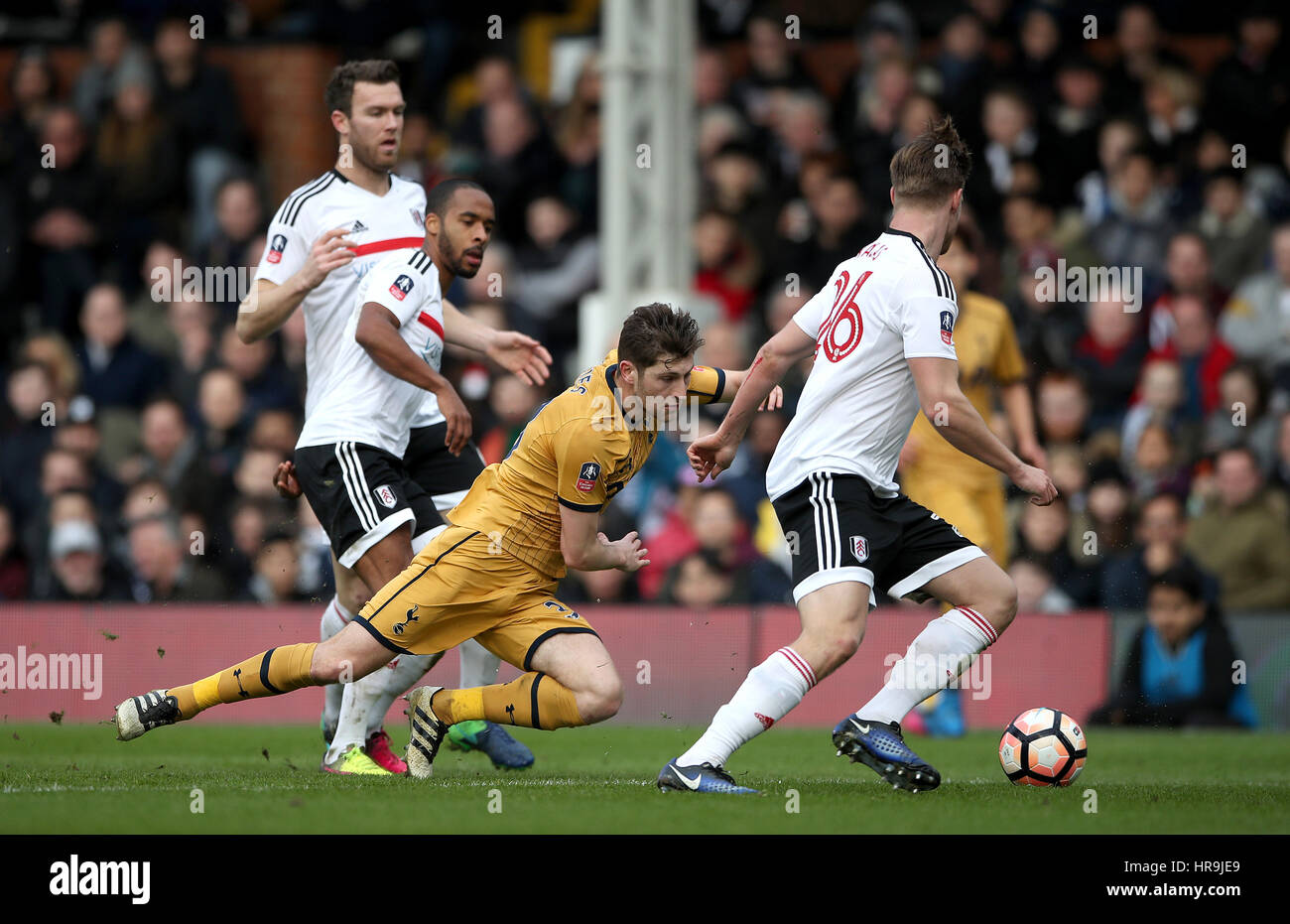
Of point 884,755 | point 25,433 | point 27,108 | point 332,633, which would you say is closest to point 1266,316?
point 884,755

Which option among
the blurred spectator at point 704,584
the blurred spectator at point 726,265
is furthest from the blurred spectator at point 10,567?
the blurred spectator at point 726,265

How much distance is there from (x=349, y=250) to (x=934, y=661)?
285cm

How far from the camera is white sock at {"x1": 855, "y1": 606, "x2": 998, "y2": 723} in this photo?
21.0 feet

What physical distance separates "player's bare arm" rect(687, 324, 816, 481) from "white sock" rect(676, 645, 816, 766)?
0.83m

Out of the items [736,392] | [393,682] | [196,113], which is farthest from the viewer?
[196,113]

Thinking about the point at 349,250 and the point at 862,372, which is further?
the point at 349,250

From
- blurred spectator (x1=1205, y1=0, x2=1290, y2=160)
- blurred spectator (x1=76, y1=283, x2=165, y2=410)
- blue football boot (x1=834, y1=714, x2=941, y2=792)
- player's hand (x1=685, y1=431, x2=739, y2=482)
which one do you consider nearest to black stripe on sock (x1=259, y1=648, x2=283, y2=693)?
player's hand (x1=685, y1=431, x2=739, y2=482)

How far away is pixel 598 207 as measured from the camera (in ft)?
45.0

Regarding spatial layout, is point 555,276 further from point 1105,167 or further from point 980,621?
point 980,621

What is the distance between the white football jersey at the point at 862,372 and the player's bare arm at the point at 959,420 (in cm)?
20

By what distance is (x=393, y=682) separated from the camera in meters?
7.20

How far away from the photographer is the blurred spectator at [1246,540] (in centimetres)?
1055

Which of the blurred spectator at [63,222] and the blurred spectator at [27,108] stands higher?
the blurred spectator at [27,108]

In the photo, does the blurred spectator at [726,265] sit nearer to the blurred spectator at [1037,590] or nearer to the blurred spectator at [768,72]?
the blurred spectator at [768,72]
